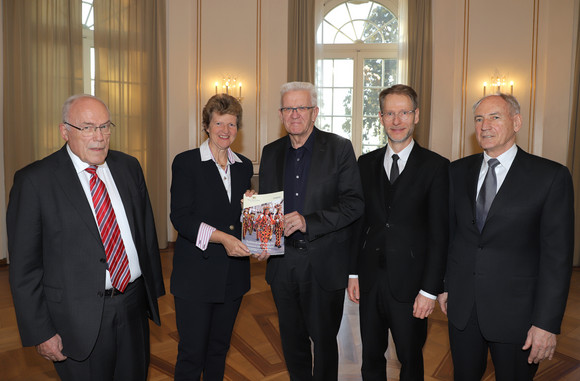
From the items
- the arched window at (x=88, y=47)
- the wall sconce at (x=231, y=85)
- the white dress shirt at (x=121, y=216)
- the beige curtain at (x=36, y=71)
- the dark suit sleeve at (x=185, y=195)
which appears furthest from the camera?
the wall sconce at (x=231, y=85)

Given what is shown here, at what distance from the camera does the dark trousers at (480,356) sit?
6.23 feet

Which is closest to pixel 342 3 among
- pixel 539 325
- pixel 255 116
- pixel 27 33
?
pixel 255 116

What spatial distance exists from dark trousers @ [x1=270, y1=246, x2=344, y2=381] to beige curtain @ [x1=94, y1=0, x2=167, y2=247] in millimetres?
4936

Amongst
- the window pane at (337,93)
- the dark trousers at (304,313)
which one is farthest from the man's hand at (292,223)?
the window pane at (337,93)

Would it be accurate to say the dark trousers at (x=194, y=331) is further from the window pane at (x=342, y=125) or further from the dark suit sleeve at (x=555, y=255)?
the window pane at (x=342, y=125)

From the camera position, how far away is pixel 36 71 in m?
5.75

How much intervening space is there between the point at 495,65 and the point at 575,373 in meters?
5.12

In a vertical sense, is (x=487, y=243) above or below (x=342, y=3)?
below

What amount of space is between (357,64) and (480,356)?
6.36m

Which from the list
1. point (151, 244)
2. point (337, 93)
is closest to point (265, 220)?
point (151, 244)

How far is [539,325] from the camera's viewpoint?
5.98 ft

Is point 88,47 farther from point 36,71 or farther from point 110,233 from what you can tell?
point 110,233

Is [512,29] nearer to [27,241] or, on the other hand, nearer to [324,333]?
[324,333]

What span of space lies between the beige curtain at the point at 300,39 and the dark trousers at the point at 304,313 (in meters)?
5.16
